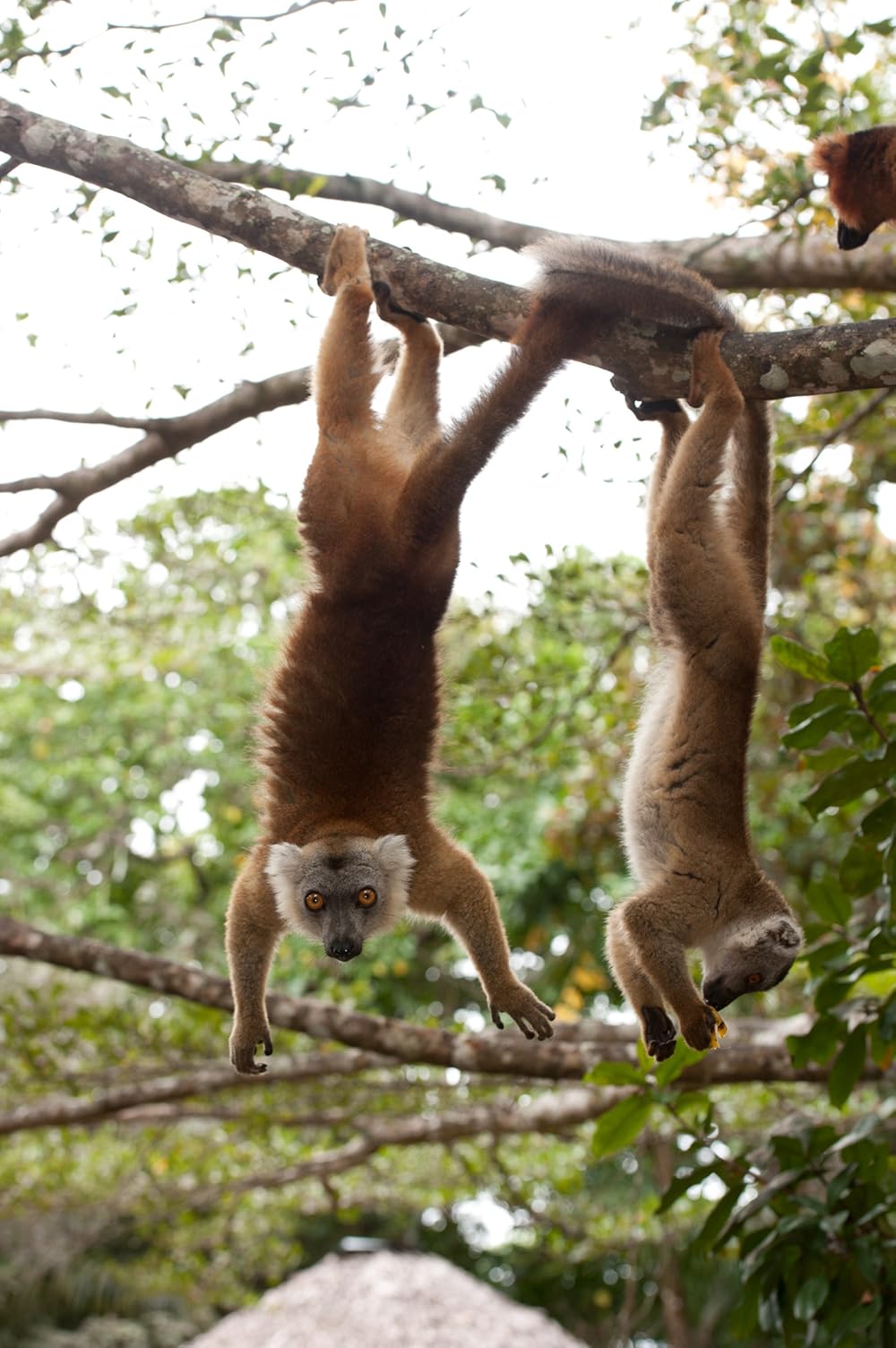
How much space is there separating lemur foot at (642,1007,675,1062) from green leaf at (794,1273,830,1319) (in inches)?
43.9

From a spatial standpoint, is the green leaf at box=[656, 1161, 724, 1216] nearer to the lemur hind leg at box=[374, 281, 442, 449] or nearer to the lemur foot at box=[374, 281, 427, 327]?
the lemur hind leg at box=[374, 281, 442, 449]

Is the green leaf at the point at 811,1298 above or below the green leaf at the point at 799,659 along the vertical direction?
below

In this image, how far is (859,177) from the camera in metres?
4.05

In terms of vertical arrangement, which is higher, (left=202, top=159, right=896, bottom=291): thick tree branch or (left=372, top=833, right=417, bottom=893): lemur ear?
(left=202, top=159, right=896, bottom=291): thick tree branch

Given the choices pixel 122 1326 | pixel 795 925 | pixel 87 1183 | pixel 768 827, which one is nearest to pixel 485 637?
pixel 768 827

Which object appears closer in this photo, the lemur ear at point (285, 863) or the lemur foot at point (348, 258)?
the lemur ear at point (285, 863)

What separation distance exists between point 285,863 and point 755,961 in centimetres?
162

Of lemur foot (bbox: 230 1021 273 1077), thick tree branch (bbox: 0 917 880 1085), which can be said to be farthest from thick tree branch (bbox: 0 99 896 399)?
thick tree branch (bbox: 0 917 880 1085)

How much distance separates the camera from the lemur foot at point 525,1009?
3.58m

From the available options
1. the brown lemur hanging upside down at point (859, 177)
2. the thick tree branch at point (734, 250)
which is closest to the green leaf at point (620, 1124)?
the brown lemur hanging upside down at point (859, 177)

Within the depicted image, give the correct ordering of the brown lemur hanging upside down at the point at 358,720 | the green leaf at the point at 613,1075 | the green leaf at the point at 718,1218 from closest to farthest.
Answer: the brown lemur hanging upside down at the point at 358,720, the green leaf at the point at 613,1075, the green leaf at the point at 718,1218

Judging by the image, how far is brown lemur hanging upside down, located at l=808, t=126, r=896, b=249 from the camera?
405 centimetres

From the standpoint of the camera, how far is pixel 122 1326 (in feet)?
42.5

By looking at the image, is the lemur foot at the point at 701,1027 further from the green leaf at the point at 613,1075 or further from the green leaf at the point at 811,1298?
the green leaf at the point at 811,1298
